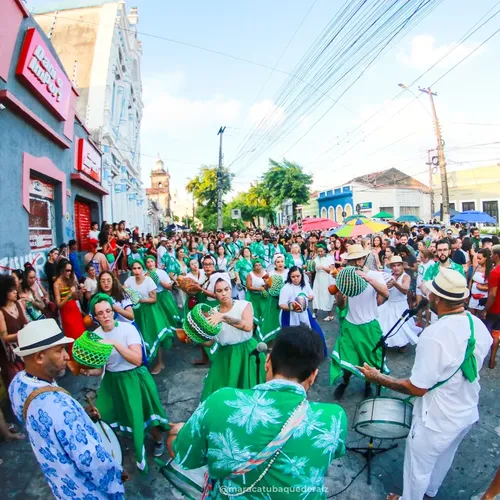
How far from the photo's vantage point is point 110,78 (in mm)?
15461

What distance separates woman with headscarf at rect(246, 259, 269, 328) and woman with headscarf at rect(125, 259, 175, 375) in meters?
1.69

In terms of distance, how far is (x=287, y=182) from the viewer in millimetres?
33219

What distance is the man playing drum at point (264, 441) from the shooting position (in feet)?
4.92

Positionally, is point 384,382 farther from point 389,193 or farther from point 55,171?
point 389,193

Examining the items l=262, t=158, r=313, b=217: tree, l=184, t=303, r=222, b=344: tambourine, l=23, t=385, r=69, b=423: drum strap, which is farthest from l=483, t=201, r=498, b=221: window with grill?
l=23, t=385, r=69, b=423: drum strap

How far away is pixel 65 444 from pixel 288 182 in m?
32.2

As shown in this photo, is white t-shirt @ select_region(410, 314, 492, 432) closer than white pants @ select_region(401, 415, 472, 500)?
Yes

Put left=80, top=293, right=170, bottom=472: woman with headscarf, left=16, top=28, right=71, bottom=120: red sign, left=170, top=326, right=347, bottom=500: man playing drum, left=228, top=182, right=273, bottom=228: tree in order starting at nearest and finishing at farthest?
left=170, top=326, right=347, bottom=500: man playing drum → left=80, top=293, right=170, bottom=472: woman with headscarf → left=16, top=28, right=71, bottom=120: red sign → left=228, top=182, right=273, bottom=228: tree

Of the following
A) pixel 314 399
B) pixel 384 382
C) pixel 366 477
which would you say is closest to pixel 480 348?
pixel 384 382

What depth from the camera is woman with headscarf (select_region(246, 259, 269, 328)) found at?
6906mm

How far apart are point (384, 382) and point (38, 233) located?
27.9 feet

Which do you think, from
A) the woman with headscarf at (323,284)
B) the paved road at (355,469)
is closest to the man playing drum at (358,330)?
the paved road at (355,469)

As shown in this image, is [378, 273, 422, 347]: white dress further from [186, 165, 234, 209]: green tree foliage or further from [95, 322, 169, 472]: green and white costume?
[186, 165, 234, 209]: green tree foliage

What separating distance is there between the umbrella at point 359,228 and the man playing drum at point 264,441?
8.72 m
